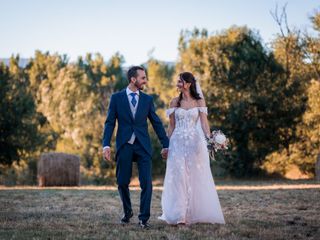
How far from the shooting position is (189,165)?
826cm

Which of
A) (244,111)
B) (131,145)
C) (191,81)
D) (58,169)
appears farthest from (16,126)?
(131,145)

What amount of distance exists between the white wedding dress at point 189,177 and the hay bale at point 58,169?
43.7ft

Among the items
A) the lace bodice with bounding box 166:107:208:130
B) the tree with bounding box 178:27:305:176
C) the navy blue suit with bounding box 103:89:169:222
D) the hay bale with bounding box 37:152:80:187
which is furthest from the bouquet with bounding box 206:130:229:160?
the tree with bounding box 178:27:305:176

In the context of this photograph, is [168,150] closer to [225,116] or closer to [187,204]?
[187,204]

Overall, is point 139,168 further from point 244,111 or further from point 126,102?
point 244,111

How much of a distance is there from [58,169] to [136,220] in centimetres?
1286

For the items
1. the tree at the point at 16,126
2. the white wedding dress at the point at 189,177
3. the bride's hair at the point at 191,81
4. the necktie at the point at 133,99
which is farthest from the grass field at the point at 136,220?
the tree at the point at 16,126

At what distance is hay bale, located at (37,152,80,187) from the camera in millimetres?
20859

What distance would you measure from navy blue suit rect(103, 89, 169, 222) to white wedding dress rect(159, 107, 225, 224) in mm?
655

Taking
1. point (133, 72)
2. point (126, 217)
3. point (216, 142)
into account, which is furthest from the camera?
point (216, 142)

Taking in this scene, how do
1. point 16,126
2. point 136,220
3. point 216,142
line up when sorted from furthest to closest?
1. point 16,126
2. point 136,220
3. point 216,142

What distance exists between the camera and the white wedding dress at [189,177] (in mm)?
8078

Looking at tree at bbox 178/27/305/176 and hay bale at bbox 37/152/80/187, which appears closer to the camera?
hay bale at bbox 37/152/80/187

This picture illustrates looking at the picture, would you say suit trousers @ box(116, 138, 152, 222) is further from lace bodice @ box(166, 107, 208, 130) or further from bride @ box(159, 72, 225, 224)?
lace bodice @ box(166, 107, 208, 130)
